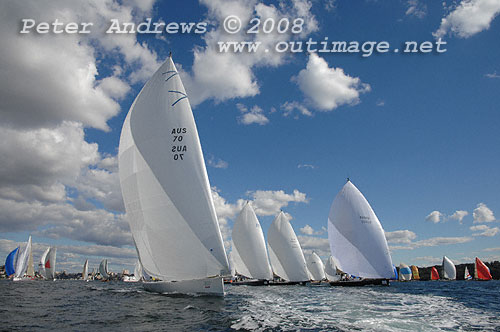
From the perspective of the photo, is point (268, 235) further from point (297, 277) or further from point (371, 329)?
point (371, 329)

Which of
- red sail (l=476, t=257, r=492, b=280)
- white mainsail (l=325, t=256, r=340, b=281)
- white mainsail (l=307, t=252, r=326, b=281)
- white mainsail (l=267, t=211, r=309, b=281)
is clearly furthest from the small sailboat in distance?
red sail (l=476, t=257, r=492, b=280)

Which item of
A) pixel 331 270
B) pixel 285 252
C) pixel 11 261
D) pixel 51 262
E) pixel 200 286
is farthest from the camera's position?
pixel 51 262

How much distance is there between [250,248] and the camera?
194ft

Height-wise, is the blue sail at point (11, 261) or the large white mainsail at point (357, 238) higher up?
the large white mainsail at point (357, 238)

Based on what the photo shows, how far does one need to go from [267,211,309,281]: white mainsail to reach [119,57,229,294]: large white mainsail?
3519 centimetres

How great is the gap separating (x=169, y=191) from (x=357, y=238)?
103 ft

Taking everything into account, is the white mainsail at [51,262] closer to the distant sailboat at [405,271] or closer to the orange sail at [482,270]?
the distant sailboat at [405,271]

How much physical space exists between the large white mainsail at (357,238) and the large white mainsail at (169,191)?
2762 cm

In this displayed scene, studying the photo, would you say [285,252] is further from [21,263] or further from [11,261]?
[11,261]

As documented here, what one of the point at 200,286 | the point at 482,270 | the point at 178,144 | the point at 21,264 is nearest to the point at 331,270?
the point at 482,270

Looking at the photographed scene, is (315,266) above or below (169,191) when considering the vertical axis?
below

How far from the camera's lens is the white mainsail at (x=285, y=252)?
59188 millimetres

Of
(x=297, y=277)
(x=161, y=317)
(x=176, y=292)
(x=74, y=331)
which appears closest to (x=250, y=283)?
(x=297, y=277)

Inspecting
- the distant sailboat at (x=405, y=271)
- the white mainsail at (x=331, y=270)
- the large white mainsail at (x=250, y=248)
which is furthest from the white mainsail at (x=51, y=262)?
the distant sailboat at (x=405, y=271)
